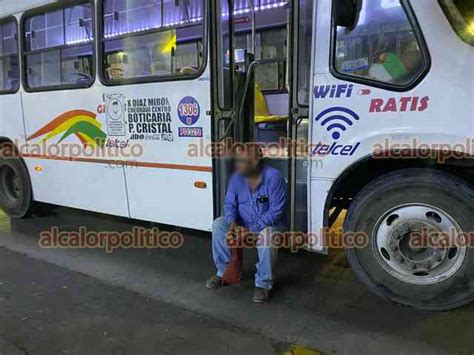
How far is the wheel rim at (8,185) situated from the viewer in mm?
5711

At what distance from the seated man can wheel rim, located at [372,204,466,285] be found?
71 cm

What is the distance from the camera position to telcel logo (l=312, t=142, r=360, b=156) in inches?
116

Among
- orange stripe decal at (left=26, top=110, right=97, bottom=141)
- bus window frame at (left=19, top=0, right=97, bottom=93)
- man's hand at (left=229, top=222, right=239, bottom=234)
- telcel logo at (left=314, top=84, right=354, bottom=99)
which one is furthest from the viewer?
→ orange stripe decal at (left=26, top=110, right=97, bottom=141)

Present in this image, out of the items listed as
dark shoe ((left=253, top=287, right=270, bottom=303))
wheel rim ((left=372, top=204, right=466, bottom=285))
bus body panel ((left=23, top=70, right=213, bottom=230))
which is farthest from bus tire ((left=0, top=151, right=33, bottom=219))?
wheel rim ((left=372, top=204, right=466, bottom=285))

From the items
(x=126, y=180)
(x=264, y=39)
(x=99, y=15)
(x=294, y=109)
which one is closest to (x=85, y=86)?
(x=99, y=15)

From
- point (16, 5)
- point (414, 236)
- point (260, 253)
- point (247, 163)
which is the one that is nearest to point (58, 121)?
point (16, 5)

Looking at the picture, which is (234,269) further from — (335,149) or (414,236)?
(414,236)

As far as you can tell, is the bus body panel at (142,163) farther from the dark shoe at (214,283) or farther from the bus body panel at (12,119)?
the dark shoe at (214,283)

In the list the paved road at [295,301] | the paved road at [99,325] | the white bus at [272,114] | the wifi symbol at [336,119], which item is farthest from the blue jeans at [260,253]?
the wifi symbol at [336,119]

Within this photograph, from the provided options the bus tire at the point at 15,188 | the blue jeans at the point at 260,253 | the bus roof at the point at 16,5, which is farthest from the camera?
the bus tire at the point at 15,188

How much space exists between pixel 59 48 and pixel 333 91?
309 cm

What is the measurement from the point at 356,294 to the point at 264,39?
2957 mm

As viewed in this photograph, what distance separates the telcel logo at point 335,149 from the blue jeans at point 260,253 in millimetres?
623

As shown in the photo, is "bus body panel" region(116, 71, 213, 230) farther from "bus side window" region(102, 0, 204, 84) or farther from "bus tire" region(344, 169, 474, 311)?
"bus tire" region(344, 169, 474, 311)
